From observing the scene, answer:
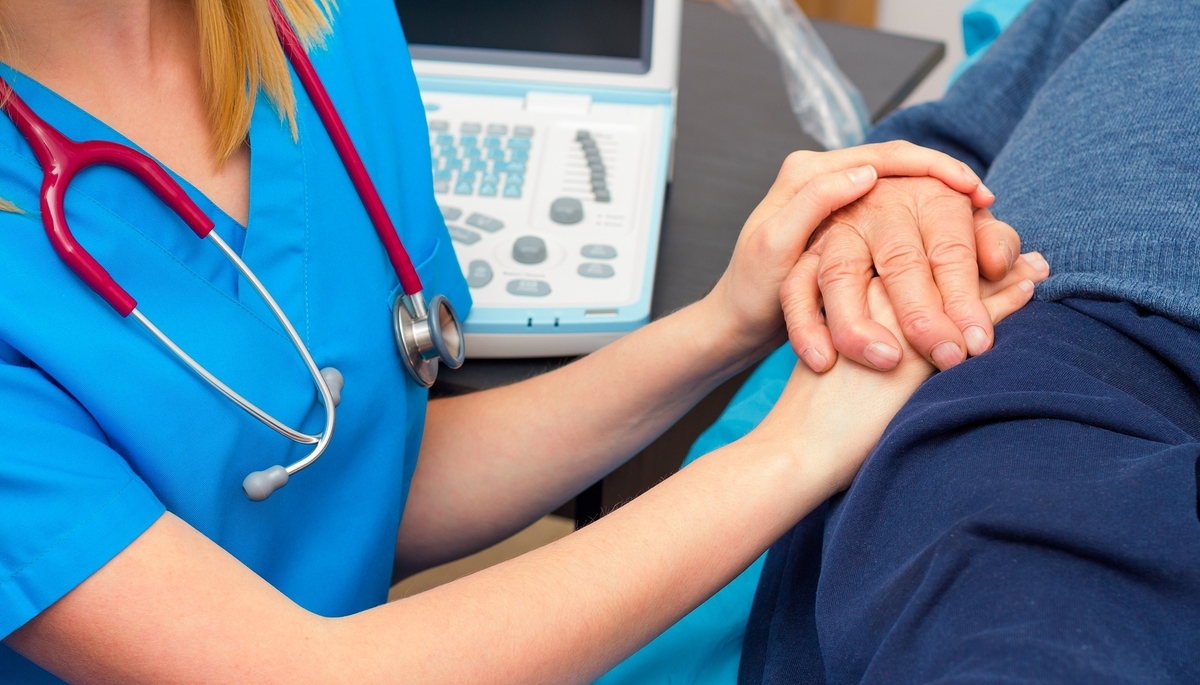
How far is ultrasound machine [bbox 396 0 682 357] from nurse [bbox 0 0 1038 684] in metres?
0.06

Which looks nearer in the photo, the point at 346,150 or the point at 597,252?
the point at 346,150

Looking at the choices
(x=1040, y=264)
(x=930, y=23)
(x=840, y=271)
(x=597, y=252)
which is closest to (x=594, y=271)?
(x=597, y=252)

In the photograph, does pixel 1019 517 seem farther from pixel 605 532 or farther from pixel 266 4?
pixel 266 4

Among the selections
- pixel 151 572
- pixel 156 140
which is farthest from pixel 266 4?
pixel 151 572

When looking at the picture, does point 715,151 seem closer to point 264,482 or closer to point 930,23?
point 264,482

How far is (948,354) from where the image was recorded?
0.61 metres

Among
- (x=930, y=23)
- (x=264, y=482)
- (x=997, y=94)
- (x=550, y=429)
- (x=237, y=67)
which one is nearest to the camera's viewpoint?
(x=264, y=482)

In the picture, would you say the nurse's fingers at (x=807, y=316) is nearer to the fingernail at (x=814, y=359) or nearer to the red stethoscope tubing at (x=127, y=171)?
the fingernail at (x=814, y=359)

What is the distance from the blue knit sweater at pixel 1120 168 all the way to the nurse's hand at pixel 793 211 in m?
0.06

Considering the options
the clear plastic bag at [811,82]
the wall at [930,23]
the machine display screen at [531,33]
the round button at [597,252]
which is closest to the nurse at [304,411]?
the round button at [597,252]

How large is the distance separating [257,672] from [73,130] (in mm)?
342

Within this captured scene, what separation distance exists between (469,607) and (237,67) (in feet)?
Answer: 1.34

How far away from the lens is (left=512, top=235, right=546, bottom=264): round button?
34.7 inches

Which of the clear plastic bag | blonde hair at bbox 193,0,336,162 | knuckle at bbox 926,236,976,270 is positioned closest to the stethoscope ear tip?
blonde hair at bbox 193,0,336,162
